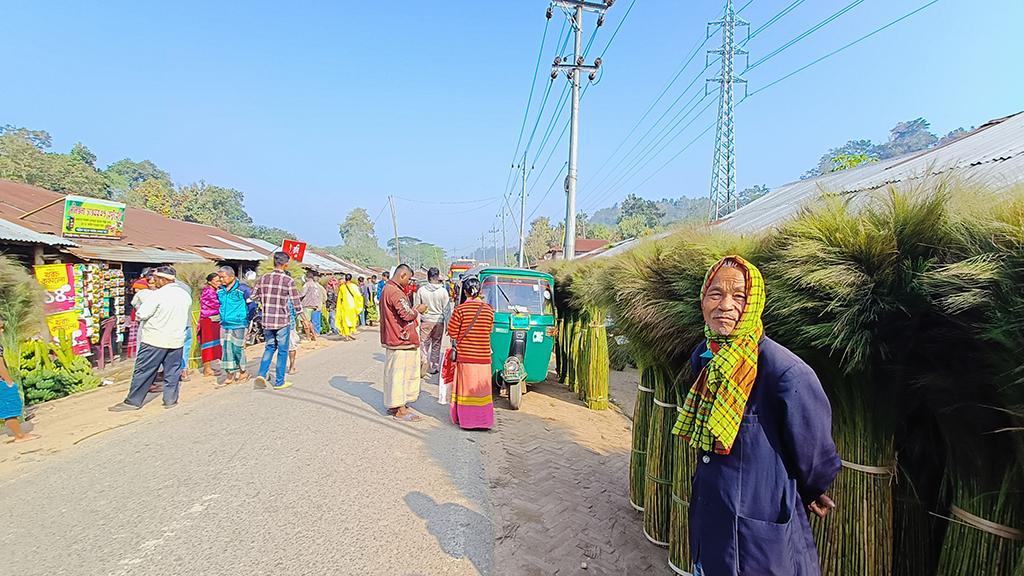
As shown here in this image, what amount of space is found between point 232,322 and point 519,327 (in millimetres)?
4310

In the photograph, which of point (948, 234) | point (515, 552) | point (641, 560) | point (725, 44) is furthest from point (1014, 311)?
point (725, 44)

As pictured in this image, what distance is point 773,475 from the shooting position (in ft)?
5.73

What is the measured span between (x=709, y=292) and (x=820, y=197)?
1011 mm

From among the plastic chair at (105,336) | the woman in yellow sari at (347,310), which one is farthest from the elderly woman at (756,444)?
the woman in yellow sari at (347,310)

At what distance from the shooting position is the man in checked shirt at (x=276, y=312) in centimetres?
676

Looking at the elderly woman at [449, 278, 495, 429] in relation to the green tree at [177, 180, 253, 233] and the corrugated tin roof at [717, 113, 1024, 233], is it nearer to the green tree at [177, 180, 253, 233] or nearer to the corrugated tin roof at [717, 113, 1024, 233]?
the corrugated tin roof at [717, 113, 1024, 233]

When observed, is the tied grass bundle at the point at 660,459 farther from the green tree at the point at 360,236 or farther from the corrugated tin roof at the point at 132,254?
the green tree at the point at 360,236

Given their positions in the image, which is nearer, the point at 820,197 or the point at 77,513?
the point at 820,197

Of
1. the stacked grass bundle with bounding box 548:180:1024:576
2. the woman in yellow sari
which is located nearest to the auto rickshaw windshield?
the stacked grass bundle with bounding box 548:180:1024:576

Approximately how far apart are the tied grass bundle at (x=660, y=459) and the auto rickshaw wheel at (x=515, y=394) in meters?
3.67

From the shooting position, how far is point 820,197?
2.36m

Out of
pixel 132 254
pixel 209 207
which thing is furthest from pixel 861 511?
pixel 209 207

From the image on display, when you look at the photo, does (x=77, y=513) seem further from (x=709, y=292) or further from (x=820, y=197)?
(x=820, y=197)

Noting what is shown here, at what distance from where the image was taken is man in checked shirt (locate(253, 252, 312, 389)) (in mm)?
6758
